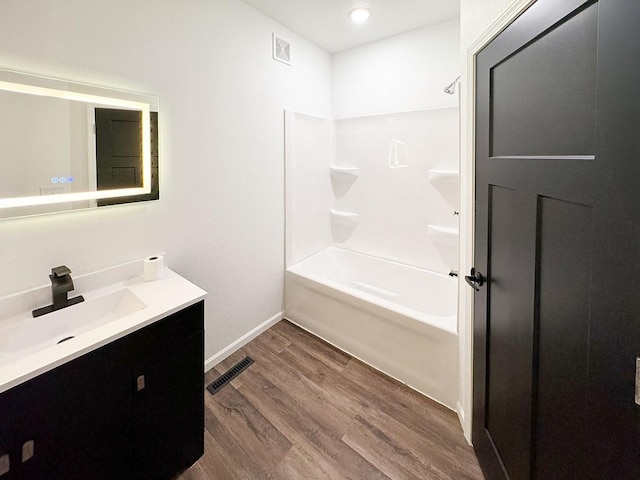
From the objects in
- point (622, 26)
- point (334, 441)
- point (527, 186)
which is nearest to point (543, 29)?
point (622, 26)

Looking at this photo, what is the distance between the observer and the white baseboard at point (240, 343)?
2255 mm

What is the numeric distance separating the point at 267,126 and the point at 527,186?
2.05 meters

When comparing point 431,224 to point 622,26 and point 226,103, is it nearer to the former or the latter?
point 226,103

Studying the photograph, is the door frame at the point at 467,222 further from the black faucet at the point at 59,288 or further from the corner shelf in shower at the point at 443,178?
the black faucet at the point at 59,288

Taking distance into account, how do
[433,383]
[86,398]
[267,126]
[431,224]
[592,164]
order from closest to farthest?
1. [592,164]
2. [86,398]
3. [433,383]
4. [267,126]
5. [431,224]

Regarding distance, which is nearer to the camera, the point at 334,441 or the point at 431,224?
the point at 334,441

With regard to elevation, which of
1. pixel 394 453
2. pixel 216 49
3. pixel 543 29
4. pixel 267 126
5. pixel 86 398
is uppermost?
pixel 216 49

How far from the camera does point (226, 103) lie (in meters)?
2.12

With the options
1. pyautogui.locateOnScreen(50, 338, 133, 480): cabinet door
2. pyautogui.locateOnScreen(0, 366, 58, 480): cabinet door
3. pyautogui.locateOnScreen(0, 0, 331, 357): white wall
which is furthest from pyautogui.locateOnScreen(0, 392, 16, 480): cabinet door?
pyautogui.locateOnScreen(0, 0, 331, 357): white wall

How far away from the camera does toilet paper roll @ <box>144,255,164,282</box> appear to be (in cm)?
164

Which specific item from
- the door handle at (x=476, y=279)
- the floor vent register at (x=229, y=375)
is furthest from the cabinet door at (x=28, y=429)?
the door handle at (x=476, y=279)

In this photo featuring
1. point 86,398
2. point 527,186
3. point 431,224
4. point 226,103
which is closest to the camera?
point 527,186

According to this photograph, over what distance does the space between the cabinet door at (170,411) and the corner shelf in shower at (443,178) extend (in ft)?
7.21

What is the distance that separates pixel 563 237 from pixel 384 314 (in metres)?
1.46
